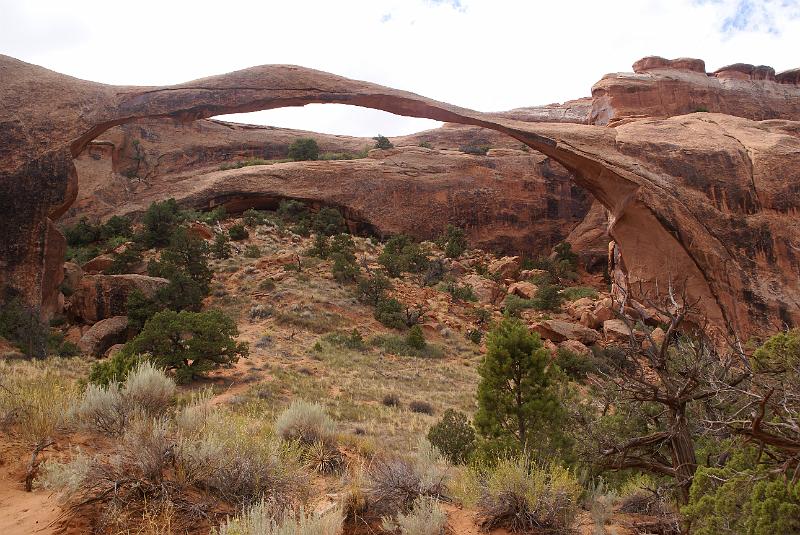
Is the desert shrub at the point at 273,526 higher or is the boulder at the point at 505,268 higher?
the desert shrub at the point at 273,526

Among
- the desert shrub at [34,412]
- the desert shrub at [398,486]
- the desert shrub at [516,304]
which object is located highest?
the desert shrub at [34,412]

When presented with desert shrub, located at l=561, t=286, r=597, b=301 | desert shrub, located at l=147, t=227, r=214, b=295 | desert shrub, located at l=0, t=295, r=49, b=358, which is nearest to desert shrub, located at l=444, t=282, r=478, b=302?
desert shrub, located at l=561, t=286, r=597, b=301

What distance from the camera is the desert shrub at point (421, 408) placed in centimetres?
1044

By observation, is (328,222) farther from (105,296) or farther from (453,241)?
(105,296)

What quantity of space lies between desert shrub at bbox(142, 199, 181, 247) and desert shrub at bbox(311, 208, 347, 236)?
20.4 ft

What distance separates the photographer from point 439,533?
157 inches

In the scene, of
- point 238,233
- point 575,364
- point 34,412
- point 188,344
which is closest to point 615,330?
point 575,364

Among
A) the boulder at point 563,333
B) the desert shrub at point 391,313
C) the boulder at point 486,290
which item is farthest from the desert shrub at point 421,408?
the boulder at point 486,290

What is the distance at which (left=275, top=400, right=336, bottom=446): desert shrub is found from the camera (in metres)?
6.08

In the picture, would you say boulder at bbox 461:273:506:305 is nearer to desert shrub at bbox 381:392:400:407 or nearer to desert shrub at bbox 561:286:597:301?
desert shrub at bbox 561:286:597:301

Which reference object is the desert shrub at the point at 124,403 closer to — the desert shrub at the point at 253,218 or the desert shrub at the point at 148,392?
the desert shrub at the point at 148,392

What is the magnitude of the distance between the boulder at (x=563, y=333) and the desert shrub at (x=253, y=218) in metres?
14.4

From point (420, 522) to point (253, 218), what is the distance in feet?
76.4

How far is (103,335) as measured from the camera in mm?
15133
